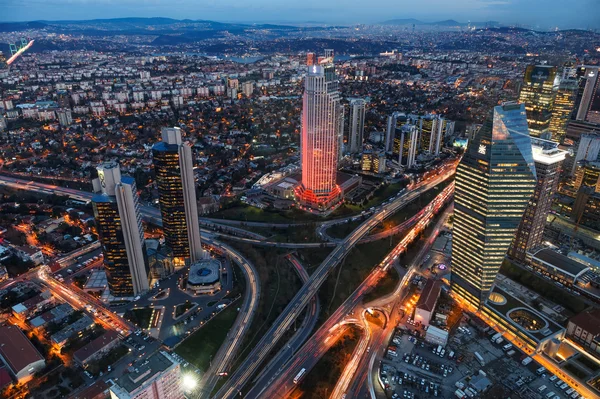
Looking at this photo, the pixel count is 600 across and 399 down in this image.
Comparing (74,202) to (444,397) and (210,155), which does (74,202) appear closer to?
(210,155)

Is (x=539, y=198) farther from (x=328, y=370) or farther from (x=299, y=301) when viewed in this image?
(x=328, y=370)

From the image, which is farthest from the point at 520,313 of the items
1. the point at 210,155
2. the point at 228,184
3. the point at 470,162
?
the point at 210,155

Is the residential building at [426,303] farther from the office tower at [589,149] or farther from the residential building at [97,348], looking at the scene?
the office tower at [589,149]

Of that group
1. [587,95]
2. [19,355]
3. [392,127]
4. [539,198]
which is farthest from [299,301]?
[587,95]

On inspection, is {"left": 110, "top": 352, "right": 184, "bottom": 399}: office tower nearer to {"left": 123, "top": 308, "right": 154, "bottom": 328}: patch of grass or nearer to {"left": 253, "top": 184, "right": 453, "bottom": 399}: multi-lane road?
{"left": 253, "top": 184, "right": 453, "bottom": 399}: multi-lane road

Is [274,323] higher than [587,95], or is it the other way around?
[587,95]

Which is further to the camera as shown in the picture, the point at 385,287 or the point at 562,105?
the point at 562,105

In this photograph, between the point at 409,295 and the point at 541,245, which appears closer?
the point at 409,295
